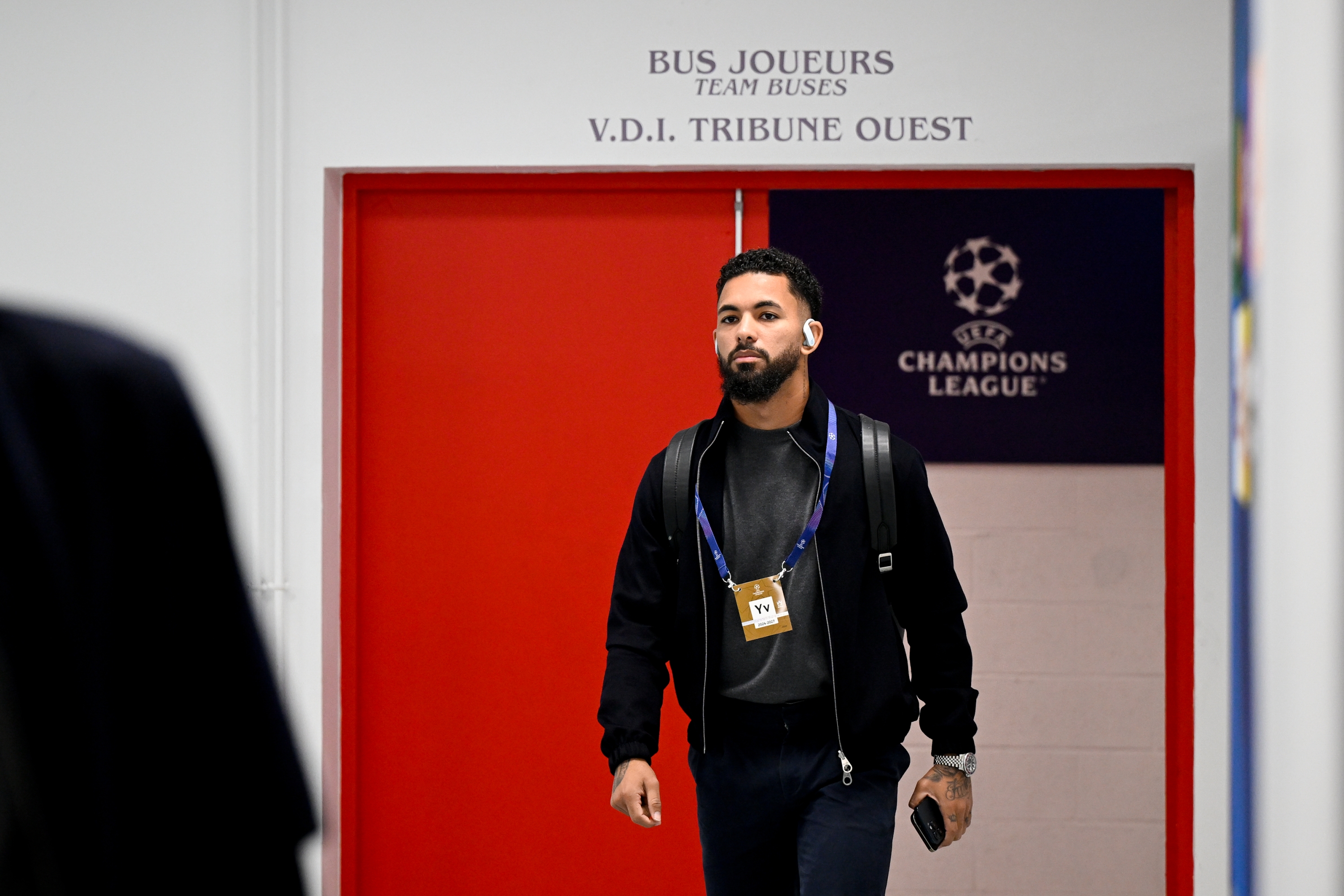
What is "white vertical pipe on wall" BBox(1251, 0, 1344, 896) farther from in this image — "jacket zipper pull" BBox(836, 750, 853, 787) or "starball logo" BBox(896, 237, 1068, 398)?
"starball logo" BBox(896, 237, 1068, 398)

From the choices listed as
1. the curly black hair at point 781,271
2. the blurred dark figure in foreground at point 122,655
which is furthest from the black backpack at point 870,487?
the blurred dark figure in foreground at point 122,655

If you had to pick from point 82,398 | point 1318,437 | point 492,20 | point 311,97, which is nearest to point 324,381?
point 311,97

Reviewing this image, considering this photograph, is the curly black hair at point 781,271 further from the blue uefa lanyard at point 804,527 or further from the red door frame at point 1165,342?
the red door frame at point 1165,342

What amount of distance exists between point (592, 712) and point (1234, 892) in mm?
2080

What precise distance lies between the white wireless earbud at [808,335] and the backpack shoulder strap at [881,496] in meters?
0.25

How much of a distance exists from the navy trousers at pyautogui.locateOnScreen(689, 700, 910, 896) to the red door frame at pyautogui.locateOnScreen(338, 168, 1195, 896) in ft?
4.21

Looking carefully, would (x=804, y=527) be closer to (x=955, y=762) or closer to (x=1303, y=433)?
→ (x=955, y=762)

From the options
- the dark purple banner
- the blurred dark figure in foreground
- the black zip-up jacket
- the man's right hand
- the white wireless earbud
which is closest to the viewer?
the blurred dark figure in foreground

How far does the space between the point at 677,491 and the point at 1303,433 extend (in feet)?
4.37

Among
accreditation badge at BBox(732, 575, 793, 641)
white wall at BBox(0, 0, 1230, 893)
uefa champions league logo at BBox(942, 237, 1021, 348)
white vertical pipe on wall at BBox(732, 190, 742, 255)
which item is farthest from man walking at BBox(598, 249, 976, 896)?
uefa champions league logo at BBox(942, 237, 1021, 348)

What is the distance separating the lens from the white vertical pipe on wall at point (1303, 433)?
94cm

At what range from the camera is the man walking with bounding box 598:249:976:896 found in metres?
2.05

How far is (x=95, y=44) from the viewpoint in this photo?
3.02 m

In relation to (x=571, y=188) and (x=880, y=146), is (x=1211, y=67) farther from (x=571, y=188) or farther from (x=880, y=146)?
(x=571, y=188)
